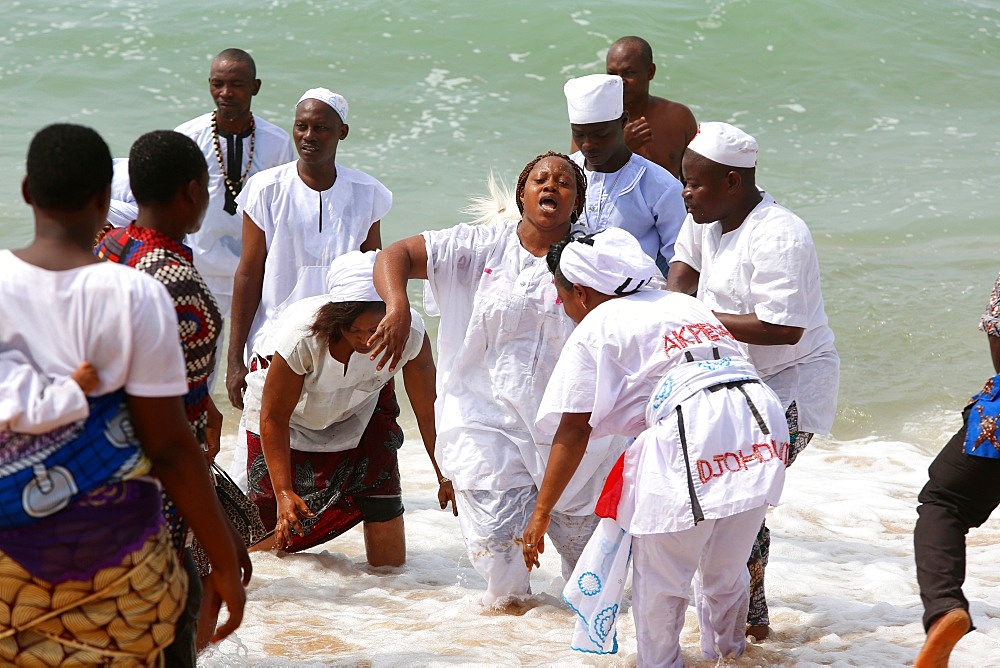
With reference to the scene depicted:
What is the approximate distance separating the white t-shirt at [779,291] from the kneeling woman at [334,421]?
1307 millimetres

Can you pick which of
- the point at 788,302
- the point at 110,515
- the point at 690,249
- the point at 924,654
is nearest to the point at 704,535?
the point at 924,654

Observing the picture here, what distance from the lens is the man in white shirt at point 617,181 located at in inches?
219

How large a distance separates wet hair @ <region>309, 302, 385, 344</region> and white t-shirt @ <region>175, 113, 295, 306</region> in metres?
1.58

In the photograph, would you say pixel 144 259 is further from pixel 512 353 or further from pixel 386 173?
pixel 386 173

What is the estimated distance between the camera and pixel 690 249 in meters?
5.01

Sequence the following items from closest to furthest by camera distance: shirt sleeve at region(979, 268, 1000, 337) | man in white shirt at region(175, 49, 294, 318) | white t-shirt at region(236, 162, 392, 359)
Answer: shirt sleeve at region(979, 268, 1000, 337), white t-shirt at region(236, 162, 392, 359), man in white shirt at region(175, 49, 294, 318)

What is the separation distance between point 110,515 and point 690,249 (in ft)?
9.59

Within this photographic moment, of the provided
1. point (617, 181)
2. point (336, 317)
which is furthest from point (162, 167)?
point (617, 181)

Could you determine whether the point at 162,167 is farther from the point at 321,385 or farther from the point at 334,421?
the point at 334,421

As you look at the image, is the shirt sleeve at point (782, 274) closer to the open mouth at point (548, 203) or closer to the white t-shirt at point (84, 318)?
the open mouth at point (548, 203)

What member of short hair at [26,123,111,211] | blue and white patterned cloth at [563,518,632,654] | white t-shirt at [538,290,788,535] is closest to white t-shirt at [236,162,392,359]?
white t-shirt at [538,290,788,535]

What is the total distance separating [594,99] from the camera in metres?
5.61

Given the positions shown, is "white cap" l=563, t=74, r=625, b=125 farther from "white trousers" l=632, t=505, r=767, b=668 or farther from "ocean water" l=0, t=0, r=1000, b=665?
"white trousers" l=632, t=505, r=767, b=668

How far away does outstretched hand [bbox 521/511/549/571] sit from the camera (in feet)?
12.9
